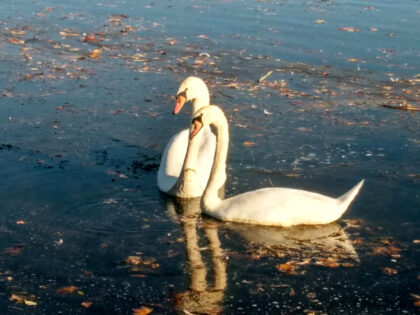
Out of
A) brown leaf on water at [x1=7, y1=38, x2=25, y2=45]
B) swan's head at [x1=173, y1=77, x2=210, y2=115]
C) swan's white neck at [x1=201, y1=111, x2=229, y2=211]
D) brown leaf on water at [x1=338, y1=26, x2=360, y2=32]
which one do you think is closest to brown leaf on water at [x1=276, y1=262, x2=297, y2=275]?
swan's white neck at [x1=201, y1=111, x2=229, y2=211]

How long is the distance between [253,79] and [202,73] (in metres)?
0.99

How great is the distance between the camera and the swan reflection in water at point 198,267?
7094 mm

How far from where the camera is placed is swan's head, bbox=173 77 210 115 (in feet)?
34.4

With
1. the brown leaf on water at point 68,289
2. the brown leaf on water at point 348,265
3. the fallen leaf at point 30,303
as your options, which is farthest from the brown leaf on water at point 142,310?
the brown leaf on water at point 348,265

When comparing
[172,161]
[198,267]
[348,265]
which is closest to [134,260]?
[198,267]

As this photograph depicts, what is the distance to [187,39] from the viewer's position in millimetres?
17406

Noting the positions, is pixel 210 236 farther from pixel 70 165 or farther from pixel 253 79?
pixel 253 79

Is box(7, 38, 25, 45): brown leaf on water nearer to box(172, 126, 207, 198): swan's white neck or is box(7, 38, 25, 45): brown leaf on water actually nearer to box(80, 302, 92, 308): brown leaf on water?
box(172, 126, 207, 198): swan's white neck

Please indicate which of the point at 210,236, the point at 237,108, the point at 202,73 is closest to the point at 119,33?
the point at 202,73

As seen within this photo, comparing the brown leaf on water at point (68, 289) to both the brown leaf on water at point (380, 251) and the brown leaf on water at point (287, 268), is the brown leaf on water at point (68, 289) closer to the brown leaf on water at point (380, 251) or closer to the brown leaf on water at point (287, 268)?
the brown leaf on water at point (287, 268)

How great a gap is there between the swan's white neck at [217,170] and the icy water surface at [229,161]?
278 mm

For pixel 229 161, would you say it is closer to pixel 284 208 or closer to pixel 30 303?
pixel 284 208

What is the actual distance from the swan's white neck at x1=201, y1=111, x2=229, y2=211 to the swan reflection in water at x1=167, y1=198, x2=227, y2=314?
23 centimetres

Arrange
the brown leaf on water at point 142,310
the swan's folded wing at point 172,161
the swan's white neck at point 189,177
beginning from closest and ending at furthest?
1. the brown leaf on water at point 142,310
2. the swan's white neck at point 189,177
3. the swan's folded wing at point 172,161
